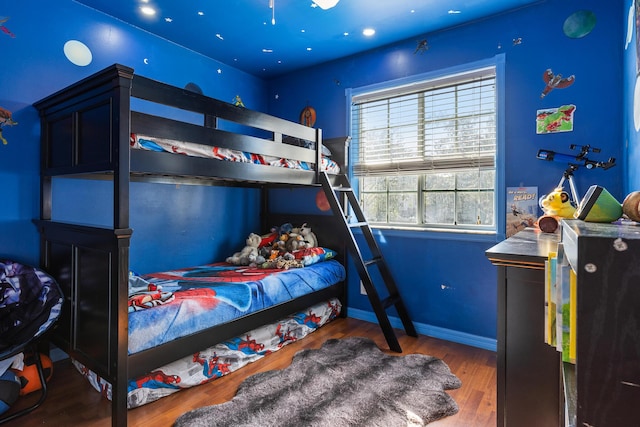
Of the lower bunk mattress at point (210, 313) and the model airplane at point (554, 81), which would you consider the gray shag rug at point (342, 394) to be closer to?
the lower bunk mattress at point (210, 313)

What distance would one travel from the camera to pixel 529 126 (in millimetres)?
2381

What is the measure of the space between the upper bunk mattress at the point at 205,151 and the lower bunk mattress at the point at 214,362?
3.78ft

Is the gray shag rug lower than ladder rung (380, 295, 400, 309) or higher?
lower

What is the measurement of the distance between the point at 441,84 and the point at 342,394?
7.79 feet

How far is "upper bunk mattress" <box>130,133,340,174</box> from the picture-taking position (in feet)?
5.61

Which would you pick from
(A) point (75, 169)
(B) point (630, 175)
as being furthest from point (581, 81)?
(A) point (75, 169)

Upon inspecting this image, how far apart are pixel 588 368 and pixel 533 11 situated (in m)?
2.63

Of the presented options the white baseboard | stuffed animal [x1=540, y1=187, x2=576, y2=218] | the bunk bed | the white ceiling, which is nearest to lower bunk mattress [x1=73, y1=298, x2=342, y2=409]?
the bunk bed

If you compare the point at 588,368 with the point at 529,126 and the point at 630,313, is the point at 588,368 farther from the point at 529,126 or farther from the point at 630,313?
the point at 529,126

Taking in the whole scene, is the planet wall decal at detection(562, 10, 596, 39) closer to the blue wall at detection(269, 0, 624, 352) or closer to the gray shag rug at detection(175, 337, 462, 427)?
the blue wall at detection(269, 0, 624, 352)

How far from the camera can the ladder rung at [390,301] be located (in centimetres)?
266

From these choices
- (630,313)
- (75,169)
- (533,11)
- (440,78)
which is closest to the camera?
(630,313)

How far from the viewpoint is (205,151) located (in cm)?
196

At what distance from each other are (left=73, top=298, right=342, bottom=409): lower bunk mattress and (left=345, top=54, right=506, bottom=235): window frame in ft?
3.67
